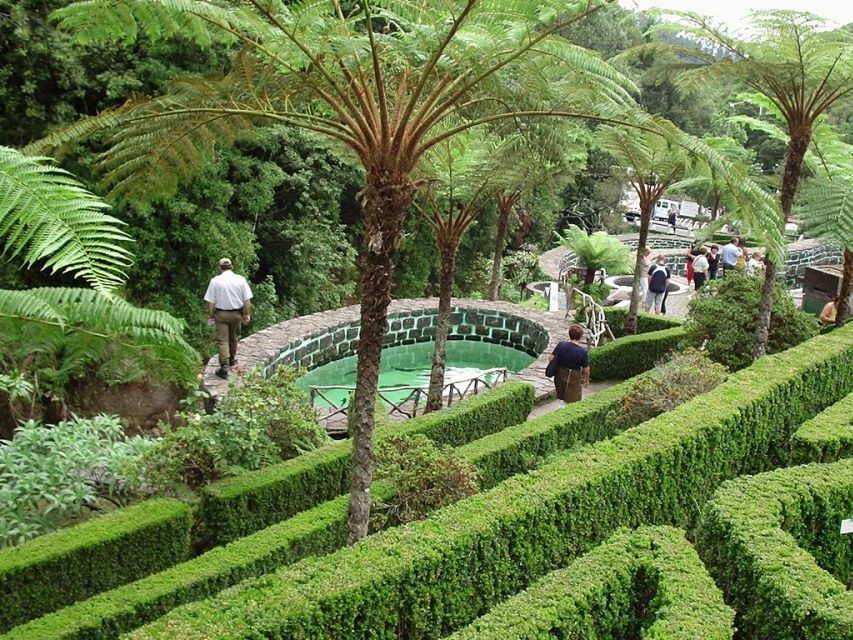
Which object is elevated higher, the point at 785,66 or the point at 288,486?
the point at 785,66

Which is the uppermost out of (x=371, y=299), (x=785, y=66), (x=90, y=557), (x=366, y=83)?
(x=785, y=66)

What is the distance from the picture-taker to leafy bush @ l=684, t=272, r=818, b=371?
920 centimetres

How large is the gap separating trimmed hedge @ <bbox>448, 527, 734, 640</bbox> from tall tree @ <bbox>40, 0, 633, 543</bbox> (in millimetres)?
1279

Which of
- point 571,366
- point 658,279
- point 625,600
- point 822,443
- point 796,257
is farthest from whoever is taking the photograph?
point 796,257

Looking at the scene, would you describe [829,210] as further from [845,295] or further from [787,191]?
[845,295]

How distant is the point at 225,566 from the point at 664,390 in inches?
187

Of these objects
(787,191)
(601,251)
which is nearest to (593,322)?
(787,191)

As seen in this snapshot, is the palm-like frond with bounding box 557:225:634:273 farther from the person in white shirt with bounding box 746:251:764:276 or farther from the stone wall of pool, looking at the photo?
the stone wall of pool

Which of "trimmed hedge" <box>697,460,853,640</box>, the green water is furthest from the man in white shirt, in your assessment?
"trimmed hedge" <box>697,460,853,640</box>

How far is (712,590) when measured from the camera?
445 cm

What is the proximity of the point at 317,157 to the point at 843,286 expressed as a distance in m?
9.46

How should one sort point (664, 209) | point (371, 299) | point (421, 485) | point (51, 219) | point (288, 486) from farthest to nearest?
point (664, 209)
point (288, 486)
point (421, 485)
point (371, 299)
point (51, 219)

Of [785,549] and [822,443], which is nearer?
[785,549]

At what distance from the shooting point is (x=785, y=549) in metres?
4.75
